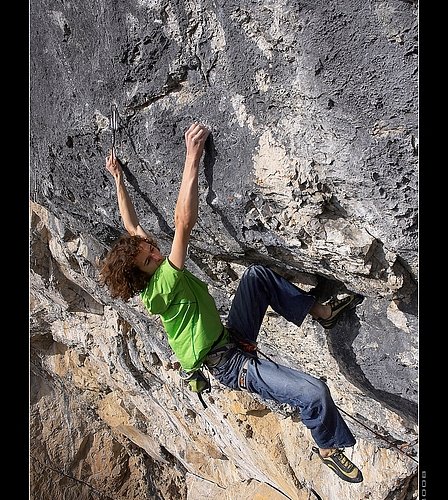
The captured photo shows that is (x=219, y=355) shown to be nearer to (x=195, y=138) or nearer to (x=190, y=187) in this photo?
(x=190, y=187)

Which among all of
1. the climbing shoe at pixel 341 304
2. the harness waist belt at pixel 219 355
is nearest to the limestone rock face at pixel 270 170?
the climbing shoe at pixel 341 304

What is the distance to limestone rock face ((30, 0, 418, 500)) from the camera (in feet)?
5.84

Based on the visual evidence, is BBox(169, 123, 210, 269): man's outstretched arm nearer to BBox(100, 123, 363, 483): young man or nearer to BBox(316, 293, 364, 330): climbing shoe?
BBox(100, 123, 363, 483): young man

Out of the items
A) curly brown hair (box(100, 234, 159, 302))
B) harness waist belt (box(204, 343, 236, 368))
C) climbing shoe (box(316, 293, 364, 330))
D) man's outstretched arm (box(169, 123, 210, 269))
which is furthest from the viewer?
climbing shoe (box(316, 293, 364, 330))

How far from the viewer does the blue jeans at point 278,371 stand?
7.63 feet

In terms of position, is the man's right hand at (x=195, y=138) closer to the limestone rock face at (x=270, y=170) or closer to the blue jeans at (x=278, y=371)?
the limestone rock face at (x=270, y=170)

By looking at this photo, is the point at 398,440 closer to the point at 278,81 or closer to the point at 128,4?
the point at 278,81

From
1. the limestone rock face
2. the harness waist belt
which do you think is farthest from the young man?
the limestone rock face

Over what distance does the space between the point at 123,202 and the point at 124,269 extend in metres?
0.44

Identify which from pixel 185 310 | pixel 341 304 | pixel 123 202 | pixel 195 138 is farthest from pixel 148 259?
pixel 341 304

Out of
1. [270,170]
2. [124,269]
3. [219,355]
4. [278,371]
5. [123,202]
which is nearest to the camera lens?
[270,170]

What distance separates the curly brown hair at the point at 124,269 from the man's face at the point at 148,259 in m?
0.02

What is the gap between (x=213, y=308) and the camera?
2.45 meters

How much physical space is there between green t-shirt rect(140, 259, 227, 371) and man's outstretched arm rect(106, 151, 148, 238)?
0.32 m
